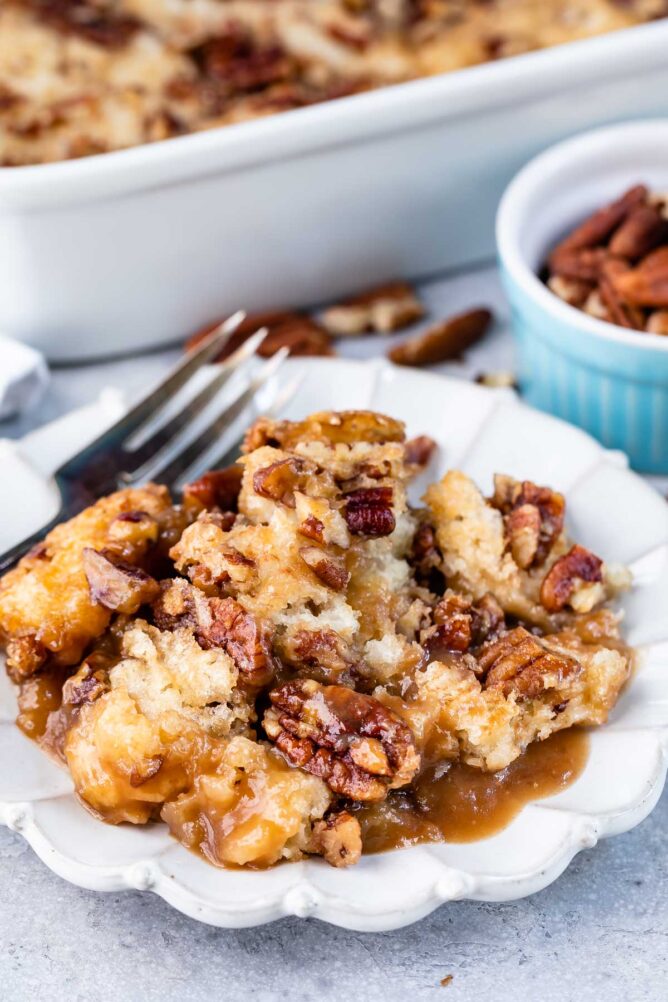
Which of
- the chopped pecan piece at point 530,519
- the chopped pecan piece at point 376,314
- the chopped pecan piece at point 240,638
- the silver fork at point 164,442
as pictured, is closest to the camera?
the chopped pecan piece at point 240,638

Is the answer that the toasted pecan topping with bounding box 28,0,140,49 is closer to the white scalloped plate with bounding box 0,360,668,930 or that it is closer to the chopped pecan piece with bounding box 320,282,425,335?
the chopped pecan piece with bounding box 320,282,425,335

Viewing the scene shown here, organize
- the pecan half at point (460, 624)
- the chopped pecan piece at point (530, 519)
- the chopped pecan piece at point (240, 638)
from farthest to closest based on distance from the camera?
the chopped pecan piece at point (530, 519)
the pecan half at point (460, 624)
the chopped pecan piece at point (240, 638)

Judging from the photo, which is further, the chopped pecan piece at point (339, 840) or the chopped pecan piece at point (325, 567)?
the chopped pecan piece at point (325, 567)

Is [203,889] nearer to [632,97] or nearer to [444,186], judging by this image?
[444,186]

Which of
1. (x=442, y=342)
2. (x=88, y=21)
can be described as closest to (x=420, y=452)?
(x=442, y=342)

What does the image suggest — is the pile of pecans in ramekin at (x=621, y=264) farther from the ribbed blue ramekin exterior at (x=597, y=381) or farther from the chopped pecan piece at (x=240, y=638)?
the chopped pecan piece at (x=240, y=638)

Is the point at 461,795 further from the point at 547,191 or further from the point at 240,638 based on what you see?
the point at 547,191

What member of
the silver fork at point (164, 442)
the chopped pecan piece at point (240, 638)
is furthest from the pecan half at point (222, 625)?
the silver fork at point (164, 442)
